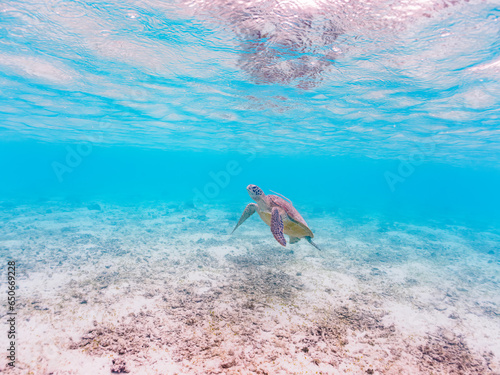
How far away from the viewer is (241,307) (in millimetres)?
6242

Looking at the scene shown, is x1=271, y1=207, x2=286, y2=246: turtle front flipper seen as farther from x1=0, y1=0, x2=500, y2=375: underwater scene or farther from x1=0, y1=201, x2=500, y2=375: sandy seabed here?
x1=0, y1=201, x2=500, y2=375: sandy seabed

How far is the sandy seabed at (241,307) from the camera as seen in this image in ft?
14.7

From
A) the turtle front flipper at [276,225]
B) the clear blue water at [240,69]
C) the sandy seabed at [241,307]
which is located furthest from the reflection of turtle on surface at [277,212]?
the clear blue water at [240,69]

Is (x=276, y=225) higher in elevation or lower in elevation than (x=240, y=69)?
lower

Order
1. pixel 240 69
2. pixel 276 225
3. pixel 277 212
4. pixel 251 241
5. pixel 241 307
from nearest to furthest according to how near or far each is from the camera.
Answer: pixel 276 225 < pixel 277 212 < pixel 241 307 < pixel 240 69 < pixel 251 241

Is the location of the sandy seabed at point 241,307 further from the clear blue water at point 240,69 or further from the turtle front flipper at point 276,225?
the clear blue water at point 240,69

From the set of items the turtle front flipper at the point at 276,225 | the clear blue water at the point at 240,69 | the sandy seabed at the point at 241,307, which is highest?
the clear blue water at the point at 240,69

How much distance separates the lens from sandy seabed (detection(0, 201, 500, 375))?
14.7 feet

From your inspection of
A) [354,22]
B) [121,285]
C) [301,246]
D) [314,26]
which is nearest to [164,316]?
[121,285]


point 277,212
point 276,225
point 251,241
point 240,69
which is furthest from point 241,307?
point 240,69

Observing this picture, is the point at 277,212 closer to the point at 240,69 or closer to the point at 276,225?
the point at 276,225

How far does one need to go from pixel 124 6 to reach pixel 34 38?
4.61 metres

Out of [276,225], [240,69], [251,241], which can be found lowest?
[251,241]

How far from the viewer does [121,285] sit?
729 cm
